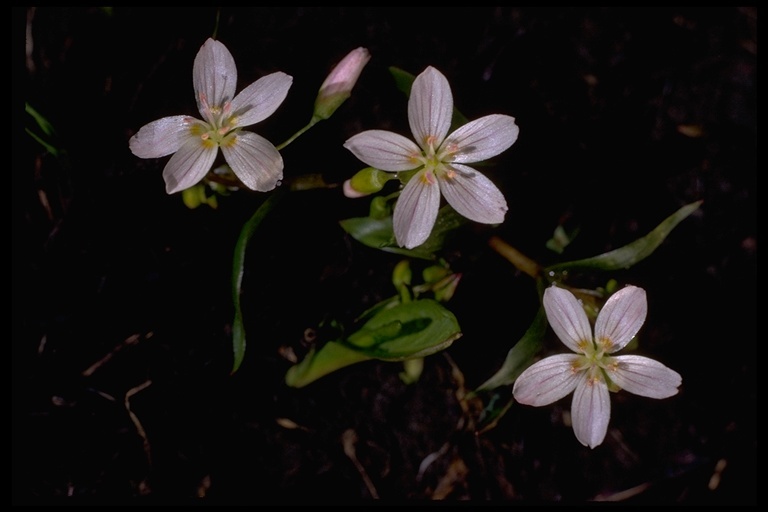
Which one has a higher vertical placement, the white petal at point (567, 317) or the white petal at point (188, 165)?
the white petal at point (188, 165)

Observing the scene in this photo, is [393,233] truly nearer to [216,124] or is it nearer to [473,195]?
[473,195]

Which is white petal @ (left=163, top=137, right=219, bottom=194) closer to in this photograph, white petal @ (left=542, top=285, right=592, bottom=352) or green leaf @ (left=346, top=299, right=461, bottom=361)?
green leaf @ (left=346, top=299, right=461, bottom=361)

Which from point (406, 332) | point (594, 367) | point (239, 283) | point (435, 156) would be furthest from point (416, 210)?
point (594, 367)

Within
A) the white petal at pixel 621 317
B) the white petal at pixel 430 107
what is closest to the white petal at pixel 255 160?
the white petal at pixel 430 107

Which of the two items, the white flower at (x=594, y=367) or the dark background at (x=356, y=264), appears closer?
the white flower at (x=594, y=367)

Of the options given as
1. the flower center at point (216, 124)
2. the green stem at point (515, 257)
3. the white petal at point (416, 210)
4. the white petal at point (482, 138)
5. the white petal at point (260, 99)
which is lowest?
the green stem at point (515, 257)

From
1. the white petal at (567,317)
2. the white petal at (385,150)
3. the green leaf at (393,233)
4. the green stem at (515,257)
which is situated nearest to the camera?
the white petal at (385,150)

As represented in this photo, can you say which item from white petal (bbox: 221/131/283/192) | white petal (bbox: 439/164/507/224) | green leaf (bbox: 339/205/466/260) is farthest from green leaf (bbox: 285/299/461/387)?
white petal (bbox: 221/131/283/192)

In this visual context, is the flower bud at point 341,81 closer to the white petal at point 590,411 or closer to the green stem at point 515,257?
the green stem at point 515,257
